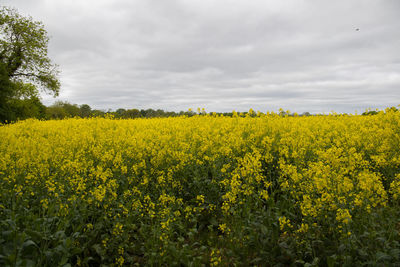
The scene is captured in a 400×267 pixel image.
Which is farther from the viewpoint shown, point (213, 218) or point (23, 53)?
point (23, 53)

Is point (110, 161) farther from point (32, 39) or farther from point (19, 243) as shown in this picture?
point (32, 39)

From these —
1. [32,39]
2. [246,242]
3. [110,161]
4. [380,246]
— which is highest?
[32,39]

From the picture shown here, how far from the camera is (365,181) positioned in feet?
10.8

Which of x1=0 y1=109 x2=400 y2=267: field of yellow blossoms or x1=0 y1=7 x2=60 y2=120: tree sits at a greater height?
x1=0 y1=7 x2=60 y2=120: tree

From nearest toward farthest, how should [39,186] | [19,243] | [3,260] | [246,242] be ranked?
[3,260]
[19,243]
[246,242]
[39,186]

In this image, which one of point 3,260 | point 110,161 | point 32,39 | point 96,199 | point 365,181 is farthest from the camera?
point 32,39

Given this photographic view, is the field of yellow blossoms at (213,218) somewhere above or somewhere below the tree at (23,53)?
below

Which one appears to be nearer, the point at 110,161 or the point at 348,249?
the point at 348,249

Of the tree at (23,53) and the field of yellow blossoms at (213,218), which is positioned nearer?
the field of yellow blossoms at (213,218)

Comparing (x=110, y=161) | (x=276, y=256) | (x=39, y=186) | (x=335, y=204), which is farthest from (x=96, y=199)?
(x=335, y=204)

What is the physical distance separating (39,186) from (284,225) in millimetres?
4434

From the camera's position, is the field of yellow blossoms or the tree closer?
the field of yellow blossoms

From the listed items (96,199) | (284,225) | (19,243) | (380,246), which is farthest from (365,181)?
(19,243)

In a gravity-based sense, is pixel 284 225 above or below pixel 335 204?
below
